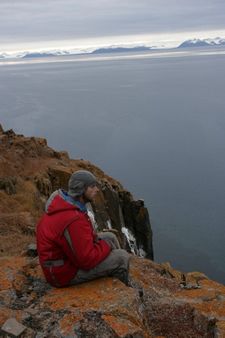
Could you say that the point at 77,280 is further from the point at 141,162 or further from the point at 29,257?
the point at 141,162

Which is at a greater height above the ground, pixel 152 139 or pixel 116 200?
pixel 116 200

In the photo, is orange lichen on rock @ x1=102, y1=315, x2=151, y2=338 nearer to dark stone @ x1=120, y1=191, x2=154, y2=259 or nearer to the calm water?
dark stone @ x1=120, y1=191, x2=154, y2=259

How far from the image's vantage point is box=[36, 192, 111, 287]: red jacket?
927 centimetres

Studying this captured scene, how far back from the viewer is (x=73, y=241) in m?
9.26

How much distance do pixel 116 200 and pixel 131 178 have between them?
39.1m

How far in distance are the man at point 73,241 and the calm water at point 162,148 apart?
37.8 meters

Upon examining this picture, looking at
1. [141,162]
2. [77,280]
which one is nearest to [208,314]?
[77,280]

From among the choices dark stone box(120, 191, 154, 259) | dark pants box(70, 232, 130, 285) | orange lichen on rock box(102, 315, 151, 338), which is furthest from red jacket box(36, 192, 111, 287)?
dark stone box(120, 191, 154, 259)

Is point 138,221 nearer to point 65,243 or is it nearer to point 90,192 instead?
point 90,192

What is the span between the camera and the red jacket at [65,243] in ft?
30.4

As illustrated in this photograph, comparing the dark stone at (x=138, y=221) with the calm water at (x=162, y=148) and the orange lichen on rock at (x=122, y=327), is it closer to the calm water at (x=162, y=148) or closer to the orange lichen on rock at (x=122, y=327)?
the calm water at (x=162, y=148)

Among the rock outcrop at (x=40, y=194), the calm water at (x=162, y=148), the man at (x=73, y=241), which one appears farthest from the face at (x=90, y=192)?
the calm water at (x=162, y=148)

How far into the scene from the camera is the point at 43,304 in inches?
391

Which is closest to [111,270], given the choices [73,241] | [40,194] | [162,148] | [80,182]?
[73,241]
